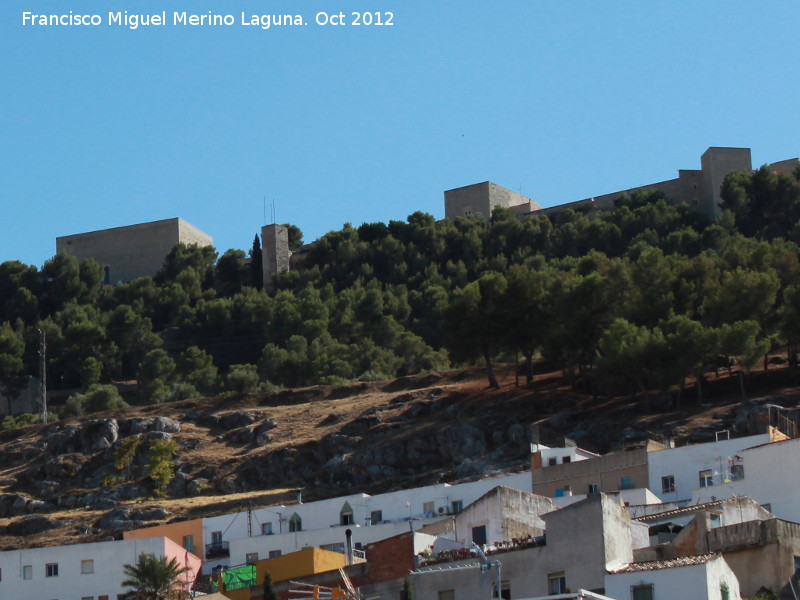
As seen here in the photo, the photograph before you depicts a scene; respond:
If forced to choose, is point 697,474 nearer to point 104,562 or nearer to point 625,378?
point 104,562

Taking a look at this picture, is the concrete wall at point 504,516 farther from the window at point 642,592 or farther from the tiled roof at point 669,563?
the window at point 642,592

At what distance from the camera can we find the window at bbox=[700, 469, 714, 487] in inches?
1291

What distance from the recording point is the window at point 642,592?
72.9ft

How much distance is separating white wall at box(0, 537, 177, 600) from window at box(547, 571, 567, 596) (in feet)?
34.7

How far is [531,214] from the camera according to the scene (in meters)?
87.3

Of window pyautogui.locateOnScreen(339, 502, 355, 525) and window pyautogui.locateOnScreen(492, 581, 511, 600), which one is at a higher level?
window pyautogui.locateOnScreen(339, 502, 355, 525)

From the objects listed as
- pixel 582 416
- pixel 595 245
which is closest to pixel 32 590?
pixel 582 416

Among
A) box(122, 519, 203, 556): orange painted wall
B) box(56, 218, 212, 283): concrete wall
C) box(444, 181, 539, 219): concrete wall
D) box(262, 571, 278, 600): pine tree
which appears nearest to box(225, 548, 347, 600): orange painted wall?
box(262, 571, 278, 600): pine tree

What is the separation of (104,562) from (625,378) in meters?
20.2

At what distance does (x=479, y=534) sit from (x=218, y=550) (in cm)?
892

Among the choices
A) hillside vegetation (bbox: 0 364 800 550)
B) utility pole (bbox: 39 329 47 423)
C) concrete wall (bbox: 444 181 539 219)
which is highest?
concrete wall (bbox: 444 181 539 219)

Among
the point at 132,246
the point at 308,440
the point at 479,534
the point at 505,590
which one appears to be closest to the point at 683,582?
the point at 505,590

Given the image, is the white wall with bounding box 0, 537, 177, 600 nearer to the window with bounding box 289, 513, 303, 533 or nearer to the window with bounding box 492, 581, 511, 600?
the window with bounding box 289, 513, 303, 533

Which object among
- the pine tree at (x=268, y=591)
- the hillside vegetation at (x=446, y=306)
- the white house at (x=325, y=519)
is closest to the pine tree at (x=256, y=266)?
the hillside vegetation at (x=446, y=306)
